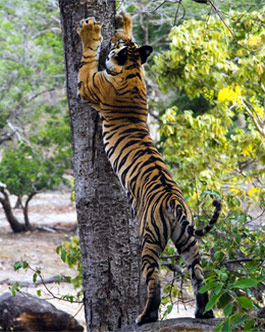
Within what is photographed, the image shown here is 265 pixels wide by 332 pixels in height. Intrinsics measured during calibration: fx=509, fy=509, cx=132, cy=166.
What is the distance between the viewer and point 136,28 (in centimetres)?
1303

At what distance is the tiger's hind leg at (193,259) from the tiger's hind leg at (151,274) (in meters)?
0.12

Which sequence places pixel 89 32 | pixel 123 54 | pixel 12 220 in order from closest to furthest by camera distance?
1. pixel 89 32
2. pixel 123 54
3. pixel 12 220

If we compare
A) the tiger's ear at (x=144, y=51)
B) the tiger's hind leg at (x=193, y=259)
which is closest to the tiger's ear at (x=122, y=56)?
the tiger's ear at (x=144, y=51)

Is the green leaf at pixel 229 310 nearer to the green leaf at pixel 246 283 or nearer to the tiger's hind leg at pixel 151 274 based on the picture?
the green leaf at pixel 246 283

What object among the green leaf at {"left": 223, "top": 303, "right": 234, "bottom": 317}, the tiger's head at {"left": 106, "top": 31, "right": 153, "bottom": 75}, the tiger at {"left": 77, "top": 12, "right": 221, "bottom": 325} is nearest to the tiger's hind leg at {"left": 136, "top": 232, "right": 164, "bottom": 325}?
the tiger at {"left": 77, "top": 12, "right": 221, "bottom": 325}

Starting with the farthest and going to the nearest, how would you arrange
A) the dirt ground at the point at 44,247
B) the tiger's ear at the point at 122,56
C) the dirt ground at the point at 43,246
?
1. the dirt ground at the point at 43,246
2. the dirt ground at the point at 44,247
3. the tiger's ear at the point at 122,56

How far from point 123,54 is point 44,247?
35.7 ft

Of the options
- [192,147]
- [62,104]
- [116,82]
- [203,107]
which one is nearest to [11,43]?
[62,104]

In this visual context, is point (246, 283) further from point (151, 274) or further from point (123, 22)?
point (123, 22)

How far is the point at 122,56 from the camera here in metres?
3.07

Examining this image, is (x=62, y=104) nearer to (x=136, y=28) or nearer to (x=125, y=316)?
(x=136, y=28)

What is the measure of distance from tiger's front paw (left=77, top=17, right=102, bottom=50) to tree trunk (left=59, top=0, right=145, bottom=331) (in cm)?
7

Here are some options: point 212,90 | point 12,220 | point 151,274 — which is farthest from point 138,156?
point 12,220

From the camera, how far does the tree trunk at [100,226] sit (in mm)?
2979
